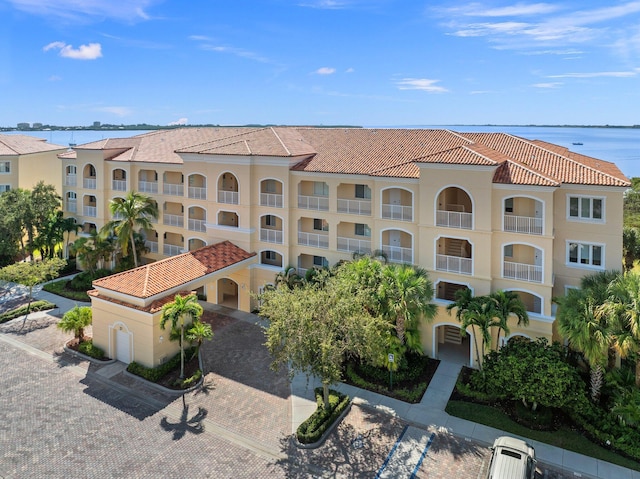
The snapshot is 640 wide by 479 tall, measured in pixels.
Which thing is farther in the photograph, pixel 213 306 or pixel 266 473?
pixel 213 306

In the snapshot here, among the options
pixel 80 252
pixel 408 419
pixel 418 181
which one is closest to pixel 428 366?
pixel 408 419

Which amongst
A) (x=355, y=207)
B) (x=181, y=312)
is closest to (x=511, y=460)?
(x=181, y=312)

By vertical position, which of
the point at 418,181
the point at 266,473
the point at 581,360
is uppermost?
the point at 418,181

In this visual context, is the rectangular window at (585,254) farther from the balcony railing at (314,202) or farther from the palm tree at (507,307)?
the balcony railing at (314,202)

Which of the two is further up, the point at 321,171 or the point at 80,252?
the point at 321,171

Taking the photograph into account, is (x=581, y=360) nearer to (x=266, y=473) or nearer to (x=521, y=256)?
(x=521, y=256)

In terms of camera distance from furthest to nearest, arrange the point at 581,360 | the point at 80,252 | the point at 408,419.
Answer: the point at 80,252
the point at 581,360
the point at 408,419
